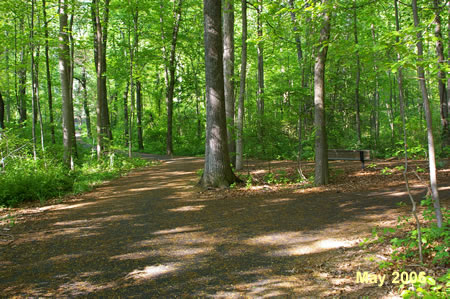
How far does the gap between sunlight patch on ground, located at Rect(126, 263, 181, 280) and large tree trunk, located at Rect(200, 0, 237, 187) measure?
5.05 metres

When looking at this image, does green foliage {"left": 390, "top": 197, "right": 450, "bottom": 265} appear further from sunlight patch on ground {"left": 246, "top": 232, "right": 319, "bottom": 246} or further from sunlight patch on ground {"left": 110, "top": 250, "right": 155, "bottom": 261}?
sunlight patch on ground {"left": 110, "top": 250, "right": 155, "bottom": 261}

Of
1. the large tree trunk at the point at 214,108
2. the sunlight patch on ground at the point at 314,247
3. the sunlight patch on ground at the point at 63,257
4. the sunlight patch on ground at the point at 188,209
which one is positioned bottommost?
the sunlight patch on ground at the point at 314,247

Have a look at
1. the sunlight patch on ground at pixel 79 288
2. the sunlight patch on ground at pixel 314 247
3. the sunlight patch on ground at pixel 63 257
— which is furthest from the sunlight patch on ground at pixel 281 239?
the sunlight patch on ground at pixel 63 257

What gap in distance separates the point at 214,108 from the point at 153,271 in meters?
5.91

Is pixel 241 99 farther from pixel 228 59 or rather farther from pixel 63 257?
pixel 63 257

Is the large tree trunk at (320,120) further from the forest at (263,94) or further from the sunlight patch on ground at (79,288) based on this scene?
the sunlight patch on ground at (79,288)

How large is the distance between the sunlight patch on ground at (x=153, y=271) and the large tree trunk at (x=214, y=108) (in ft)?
16.6

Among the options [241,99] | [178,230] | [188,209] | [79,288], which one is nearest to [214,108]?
[241,99]

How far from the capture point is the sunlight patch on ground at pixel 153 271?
3.74m

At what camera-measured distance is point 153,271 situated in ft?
12.7

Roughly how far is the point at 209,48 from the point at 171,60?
1220 cm

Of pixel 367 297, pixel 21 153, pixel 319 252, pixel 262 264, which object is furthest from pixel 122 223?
pixel 21 153

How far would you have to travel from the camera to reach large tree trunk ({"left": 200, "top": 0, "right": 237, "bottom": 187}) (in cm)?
907

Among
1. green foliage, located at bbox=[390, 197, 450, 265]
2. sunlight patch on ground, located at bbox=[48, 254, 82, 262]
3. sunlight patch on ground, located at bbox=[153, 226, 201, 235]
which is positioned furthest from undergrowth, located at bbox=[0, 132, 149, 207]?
green foliage, located at bbox=[390, 197, 450, 265]
